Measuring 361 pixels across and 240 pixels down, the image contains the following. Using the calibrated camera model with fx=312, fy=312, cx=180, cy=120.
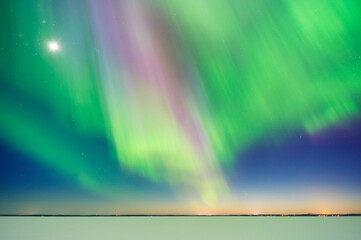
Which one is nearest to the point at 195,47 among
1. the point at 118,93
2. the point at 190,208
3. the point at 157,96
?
the point at 157,96

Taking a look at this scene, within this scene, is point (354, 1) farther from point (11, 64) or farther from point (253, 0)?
point (11, 64)

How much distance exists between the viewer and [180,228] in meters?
1.79

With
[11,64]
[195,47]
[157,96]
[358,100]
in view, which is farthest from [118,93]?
[358,100]

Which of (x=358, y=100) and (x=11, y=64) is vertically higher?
(x=11, y=64)

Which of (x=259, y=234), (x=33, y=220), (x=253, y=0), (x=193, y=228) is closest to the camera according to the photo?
(x=259, y=234)

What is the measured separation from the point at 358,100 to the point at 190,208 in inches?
54.9

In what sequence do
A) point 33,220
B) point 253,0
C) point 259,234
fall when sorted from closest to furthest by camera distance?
point 259,234
point 33,220
point 253,0

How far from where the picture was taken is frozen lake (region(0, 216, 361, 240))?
1.57 metres

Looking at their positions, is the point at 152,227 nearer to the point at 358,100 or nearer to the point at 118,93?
the point at 118,93

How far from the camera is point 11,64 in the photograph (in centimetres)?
230

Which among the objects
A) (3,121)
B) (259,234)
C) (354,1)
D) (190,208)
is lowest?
(259,234)

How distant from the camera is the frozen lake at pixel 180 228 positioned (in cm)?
157

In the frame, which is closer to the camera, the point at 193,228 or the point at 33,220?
the point at 193,228

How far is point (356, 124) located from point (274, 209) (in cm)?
83
